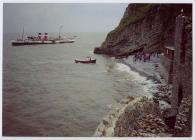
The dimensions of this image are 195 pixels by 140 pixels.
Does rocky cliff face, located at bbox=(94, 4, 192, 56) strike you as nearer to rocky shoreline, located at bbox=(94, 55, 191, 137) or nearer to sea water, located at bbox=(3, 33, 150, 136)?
sea water, located at bbox=(3, 33, 150, 136)

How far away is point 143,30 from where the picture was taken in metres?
4.44

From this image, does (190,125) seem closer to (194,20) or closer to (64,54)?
(194,20)

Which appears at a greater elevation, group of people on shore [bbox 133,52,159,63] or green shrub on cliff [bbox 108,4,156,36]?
green shrub on cliff [bbox 108,4,156,36]

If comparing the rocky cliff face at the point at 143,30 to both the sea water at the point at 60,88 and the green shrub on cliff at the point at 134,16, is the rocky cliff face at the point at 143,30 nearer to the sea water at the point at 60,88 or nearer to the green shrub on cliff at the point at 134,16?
the green shrub on cliff at the point at 134,16

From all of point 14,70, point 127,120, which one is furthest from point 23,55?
point 127,120

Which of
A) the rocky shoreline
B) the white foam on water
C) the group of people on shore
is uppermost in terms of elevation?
the group of people on shore

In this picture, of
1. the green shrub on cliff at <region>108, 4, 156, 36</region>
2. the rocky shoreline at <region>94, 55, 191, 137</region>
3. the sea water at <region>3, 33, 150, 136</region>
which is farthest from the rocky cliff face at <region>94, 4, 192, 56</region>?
the rocky shoreline at <region>94, 55, 191, 137</region>

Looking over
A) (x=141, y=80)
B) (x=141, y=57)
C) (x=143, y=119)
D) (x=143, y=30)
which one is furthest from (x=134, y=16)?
(x=143, y=119)

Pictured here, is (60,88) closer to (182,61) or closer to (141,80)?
(141,80)

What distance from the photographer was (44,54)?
4.43 meters

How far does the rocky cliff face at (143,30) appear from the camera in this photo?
4.30 m

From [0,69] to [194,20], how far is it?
74.7 inches

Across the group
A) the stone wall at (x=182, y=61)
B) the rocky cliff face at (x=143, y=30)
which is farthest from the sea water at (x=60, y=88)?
the stone wall at (x=182, y=61)

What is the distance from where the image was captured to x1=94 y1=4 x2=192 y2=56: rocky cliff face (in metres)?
4.30
